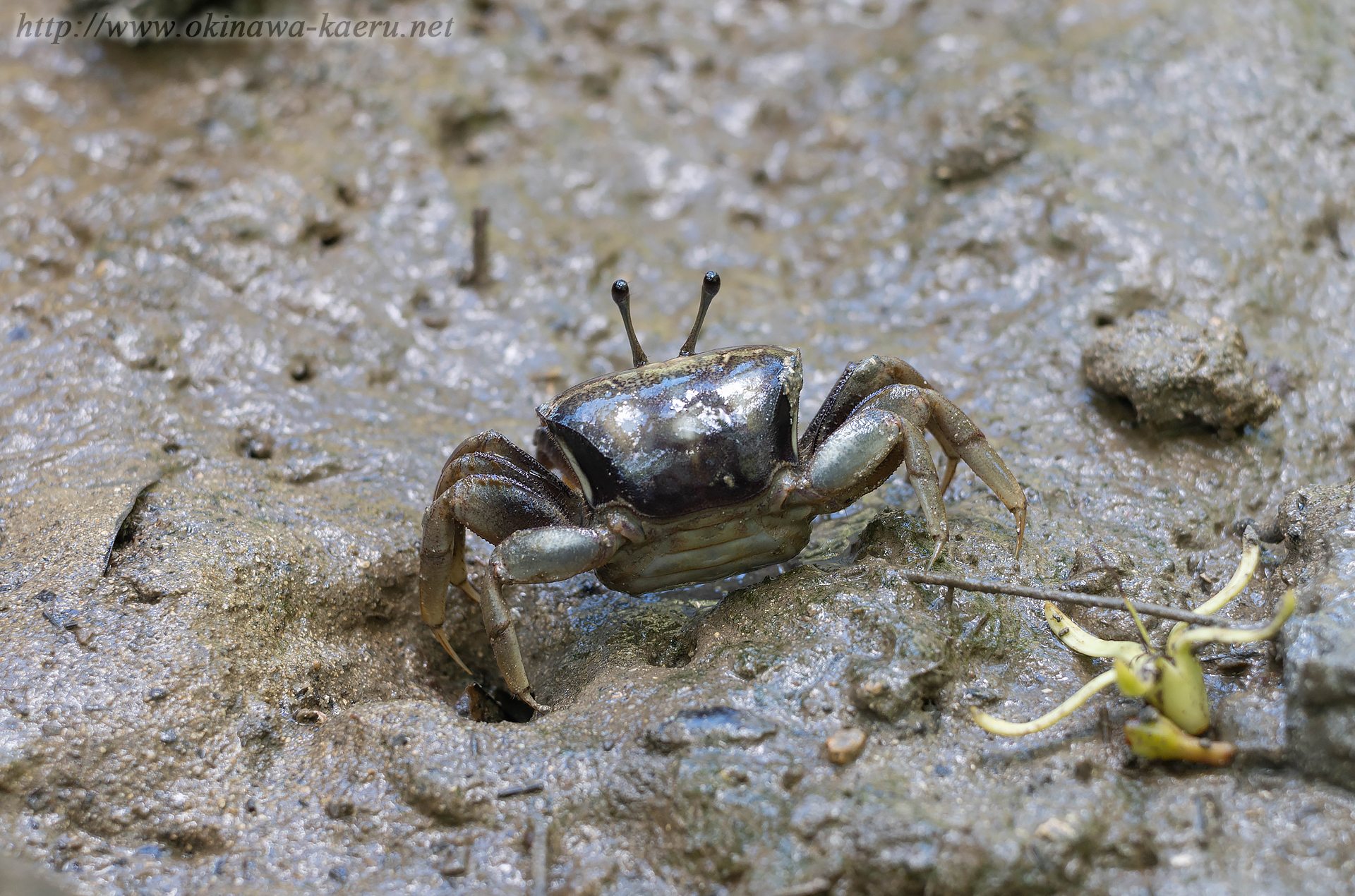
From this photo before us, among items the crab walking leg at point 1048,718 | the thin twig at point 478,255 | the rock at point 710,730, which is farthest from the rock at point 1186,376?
the thin twig at point 478,255

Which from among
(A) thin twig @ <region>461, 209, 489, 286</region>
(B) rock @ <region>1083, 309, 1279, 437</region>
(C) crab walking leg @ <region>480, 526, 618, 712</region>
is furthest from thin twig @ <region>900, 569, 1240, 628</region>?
(A) thin twig @ <region>461, 209, 489, 286</region>

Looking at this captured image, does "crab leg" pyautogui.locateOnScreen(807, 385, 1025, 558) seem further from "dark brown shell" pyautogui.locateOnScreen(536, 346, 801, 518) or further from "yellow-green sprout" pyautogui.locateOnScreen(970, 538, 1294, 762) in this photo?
"yellow-green sprout" pyautogui.locateOnScreen(970, 538, 1294, 762)

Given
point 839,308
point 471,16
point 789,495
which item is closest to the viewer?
point 789,495

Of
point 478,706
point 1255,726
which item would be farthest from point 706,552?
point 1255,726

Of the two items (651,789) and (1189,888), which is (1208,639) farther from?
(651,789)

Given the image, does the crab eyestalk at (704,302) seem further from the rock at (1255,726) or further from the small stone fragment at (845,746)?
the rock at (1255,726)

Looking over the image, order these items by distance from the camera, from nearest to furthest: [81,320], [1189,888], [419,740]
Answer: [1189,888] → [419,740] → [81,320]

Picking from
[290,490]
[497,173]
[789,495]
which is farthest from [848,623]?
[497,173]
